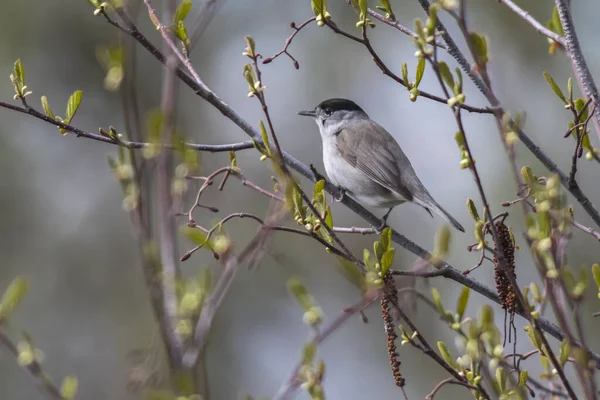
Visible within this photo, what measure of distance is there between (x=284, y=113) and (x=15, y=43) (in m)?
5.13

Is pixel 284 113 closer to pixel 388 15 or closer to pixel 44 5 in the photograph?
pixel 44 5

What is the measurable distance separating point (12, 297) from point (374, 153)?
155 inches

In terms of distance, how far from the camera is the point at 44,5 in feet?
46.9

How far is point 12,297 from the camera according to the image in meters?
2.12

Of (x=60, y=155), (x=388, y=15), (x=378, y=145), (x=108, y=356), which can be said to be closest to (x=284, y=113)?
(x=60, y=155)

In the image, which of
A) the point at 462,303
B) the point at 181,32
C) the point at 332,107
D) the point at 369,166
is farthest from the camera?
the point at 332,107

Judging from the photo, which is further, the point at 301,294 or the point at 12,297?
the point at 12,297

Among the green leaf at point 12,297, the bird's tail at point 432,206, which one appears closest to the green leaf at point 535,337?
the green leaf at point 12,297

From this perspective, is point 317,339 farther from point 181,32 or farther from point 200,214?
point 200,214

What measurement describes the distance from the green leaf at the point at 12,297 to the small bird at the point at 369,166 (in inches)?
123

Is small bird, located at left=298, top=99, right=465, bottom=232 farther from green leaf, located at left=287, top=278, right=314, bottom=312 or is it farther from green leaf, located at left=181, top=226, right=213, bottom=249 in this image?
green leaf, located at left=287, top=278, right=314, bottom=312

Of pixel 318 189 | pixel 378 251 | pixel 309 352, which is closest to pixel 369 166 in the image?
pixel 318 189

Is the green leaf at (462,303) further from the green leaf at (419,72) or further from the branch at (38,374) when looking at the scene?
the branch at (38,374)

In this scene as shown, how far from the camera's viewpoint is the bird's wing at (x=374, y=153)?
17.5 ft
